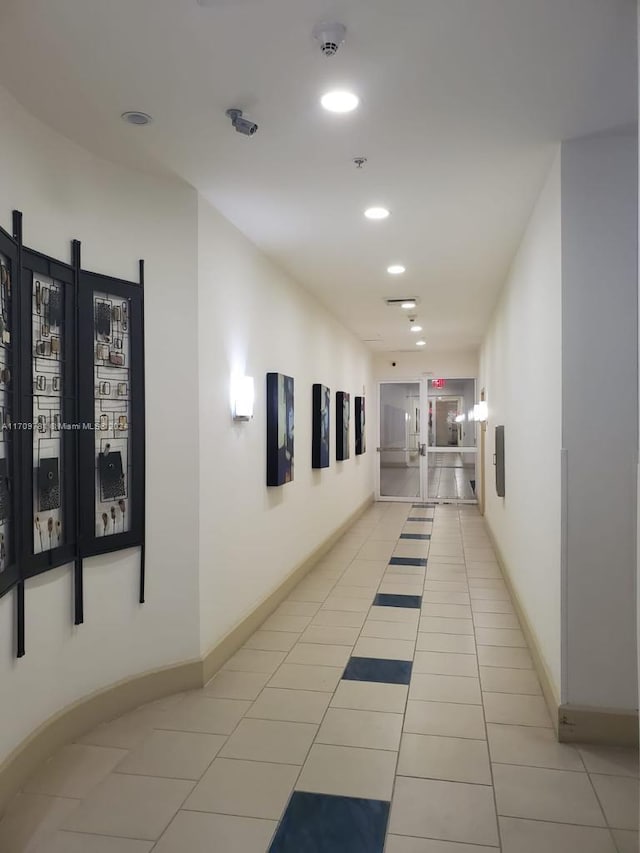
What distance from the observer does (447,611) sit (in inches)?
210

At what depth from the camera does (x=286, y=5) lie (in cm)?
217

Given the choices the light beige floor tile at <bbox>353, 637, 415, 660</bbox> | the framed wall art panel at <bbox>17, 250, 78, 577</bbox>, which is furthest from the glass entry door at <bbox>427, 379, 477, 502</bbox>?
the framed wall art panel at <bbox>17, 250, 78, 577</bbox>

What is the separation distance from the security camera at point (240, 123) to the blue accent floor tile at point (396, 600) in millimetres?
3948

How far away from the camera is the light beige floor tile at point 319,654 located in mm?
4188

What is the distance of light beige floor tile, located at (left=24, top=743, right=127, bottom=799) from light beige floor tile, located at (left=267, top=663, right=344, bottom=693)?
3.59 feet

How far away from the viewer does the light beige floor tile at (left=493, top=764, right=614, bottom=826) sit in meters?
2.51

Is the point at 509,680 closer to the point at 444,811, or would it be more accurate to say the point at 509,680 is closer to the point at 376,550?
the point at 444,811

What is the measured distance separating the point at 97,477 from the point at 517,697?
2.61 m

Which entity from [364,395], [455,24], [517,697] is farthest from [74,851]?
[364,395]

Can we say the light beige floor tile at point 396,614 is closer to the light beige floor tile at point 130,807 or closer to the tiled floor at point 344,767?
the tiled floor at point 344,767

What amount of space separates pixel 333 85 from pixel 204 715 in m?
3.11

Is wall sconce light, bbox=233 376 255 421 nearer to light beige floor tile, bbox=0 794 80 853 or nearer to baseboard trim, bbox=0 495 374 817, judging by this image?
baseboard trim, bbox=0 495 374 817

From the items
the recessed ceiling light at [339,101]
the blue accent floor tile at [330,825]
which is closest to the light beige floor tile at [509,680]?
the blue accent floor tile at [330,825]

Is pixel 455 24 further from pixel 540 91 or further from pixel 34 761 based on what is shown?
pixel 34 761
